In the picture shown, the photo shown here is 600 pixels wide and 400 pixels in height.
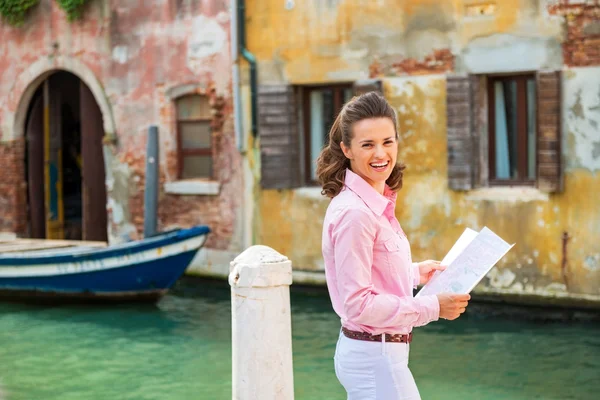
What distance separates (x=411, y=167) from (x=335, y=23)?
2.01m

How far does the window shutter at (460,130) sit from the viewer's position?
11211mm

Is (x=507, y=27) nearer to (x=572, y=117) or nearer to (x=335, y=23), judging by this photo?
(x=572, y=117)

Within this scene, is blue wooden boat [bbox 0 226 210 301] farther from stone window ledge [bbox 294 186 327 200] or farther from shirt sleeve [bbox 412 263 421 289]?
shirt sleeve [bbox 412 263 421 289]

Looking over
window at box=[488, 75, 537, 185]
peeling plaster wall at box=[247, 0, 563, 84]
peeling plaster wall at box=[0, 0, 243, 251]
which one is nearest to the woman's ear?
peeling plaster wall at box=[247, 0, 563, 84]

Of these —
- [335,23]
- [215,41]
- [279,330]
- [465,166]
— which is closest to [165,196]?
[215,41]

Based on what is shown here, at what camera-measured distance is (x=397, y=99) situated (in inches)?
464

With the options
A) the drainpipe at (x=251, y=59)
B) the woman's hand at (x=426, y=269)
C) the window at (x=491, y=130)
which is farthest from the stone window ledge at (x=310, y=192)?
the woman's hand at (x=426, y=269)

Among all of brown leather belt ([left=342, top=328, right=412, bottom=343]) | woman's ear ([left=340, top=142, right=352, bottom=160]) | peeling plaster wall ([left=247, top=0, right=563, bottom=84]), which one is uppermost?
peeling plaster wall ([left=247, top=0, right=563, bottom=84])

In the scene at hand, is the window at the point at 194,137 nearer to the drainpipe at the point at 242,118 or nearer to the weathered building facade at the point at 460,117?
the drainpipe at the point at 242,118

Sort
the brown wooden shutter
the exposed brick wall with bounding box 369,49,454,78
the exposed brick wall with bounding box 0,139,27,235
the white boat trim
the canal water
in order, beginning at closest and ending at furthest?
1. the canal water
2. the brown wooden shutter
3. the exposed brick wall with bounding box 369,49,454,78
4. the white boat trim
5. the exposed brick wall with bounding box 0,139,27,235

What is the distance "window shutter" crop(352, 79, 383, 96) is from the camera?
11859 millimetres

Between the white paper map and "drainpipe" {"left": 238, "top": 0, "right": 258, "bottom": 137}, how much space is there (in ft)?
31.9

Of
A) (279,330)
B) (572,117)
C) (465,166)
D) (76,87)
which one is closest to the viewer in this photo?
(279,330)

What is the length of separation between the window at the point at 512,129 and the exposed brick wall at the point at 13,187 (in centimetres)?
813
